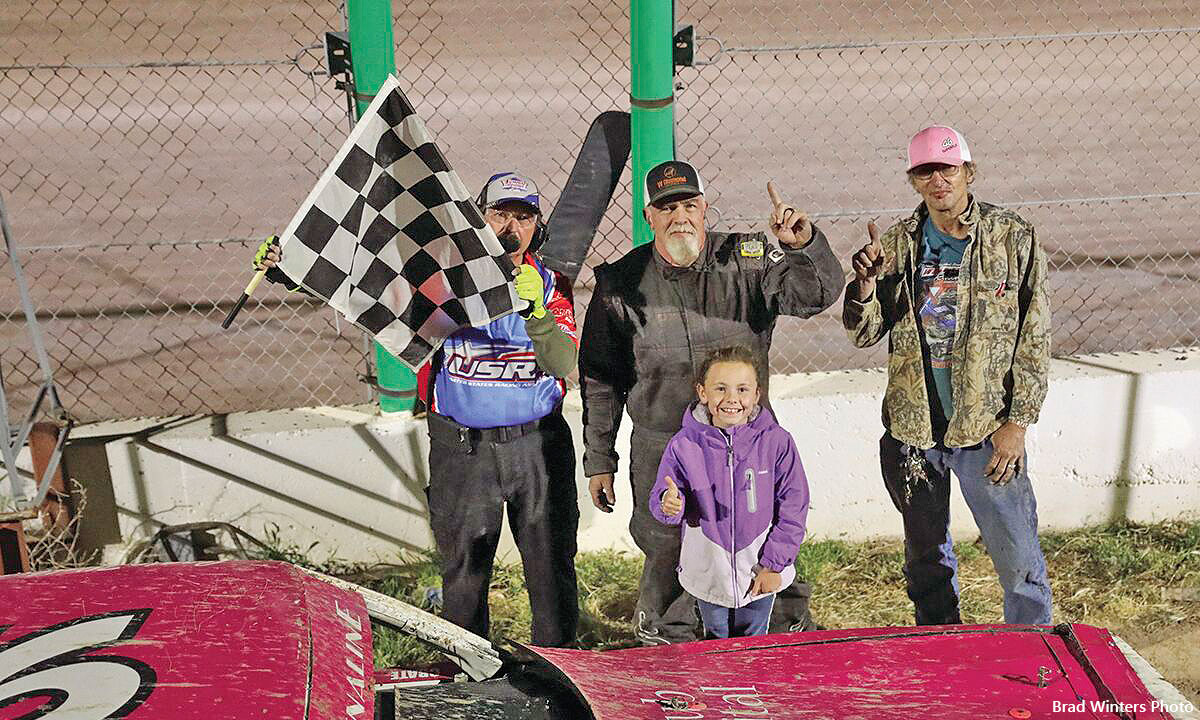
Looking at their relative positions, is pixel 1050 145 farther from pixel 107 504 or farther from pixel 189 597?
pixel 189 597

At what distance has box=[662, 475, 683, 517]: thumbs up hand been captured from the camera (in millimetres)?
3582

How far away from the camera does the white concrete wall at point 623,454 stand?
203 inches

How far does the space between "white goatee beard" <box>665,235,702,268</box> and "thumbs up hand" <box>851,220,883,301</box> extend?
0.50m

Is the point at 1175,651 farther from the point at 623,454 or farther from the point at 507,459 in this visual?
the point at 507,459

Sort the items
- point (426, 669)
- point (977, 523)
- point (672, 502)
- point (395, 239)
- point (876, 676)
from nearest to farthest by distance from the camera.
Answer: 1. point (876, 676)
2. point (426, 669)
3. point (672, 502)
4. point (395, 239)
5. point (977, 523)

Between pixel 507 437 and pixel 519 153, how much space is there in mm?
9139

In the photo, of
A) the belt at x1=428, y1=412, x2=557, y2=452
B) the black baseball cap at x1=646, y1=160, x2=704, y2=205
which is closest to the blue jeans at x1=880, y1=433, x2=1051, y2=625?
the black baseball cap at x1=646, y1=160, x2=704, y2=205

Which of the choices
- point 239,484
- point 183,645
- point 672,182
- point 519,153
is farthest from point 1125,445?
point 519,153

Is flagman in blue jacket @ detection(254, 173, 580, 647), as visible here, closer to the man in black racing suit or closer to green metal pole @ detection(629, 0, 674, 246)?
the man in black racing suit

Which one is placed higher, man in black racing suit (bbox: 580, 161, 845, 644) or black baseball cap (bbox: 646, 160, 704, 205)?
black baseball cap (bbox: 646, 160, 704, 205)

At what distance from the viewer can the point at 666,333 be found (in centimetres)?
392

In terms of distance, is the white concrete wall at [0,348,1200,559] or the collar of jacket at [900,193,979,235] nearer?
the collar of jacket at [900,193,979,235]

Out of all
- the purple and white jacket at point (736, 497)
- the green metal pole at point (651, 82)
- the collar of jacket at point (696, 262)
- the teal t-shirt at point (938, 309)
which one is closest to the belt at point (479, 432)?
the purple and white jacket at point (736, 497)

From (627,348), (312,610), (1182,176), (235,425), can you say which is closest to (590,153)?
(627,348)
